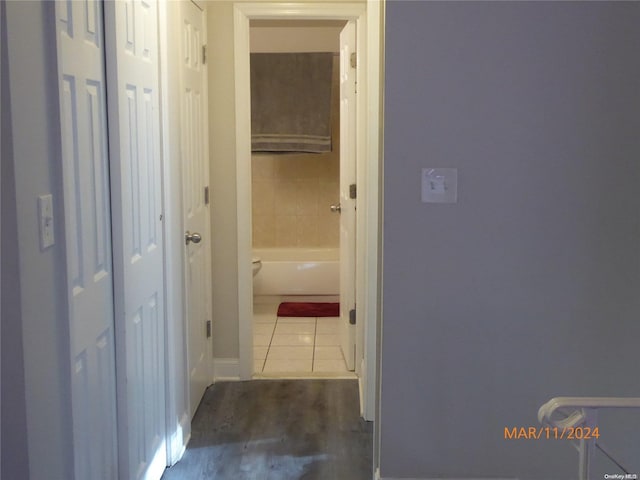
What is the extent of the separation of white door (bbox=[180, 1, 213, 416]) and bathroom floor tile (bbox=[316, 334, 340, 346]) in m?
0.92

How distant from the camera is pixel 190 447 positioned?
2988 mm

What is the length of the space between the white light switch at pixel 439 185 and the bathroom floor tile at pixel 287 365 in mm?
1874

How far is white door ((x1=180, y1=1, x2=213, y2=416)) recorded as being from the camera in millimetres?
3078

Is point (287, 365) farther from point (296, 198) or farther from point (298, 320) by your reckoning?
point (296, 198)

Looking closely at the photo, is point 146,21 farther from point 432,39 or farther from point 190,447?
point 190,447

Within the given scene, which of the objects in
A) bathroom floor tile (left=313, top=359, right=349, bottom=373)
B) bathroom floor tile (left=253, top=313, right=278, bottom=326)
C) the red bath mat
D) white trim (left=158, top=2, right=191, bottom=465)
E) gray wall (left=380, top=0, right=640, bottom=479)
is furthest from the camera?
the red bath mat

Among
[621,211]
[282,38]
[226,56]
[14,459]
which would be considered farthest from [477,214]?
[282,38]

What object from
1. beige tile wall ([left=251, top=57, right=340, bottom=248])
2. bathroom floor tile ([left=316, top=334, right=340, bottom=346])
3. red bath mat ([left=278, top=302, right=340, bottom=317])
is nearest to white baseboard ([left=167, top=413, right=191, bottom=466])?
bathroom floor tile ([left=316, top=334, right=340, bottom=346])

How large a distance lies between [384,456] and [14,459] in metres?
1.38

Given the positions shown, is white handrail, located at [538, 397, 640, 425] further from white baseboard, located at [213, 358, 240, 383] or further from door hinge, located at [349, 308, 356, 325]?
white baseboard, located at [213, 358, 240, 383]

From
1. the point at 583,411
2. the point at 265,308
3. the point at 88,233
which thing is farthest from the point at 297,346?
the point at 583,411

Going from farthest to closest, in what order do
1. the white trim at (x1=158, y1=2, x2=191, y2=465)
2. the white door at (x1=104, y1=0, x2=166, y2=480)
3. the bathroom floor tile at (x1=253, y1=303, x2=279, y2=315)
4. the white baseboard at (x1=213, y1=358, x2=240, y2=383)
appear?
the bathroom floor tile at (x1=253, y1=303, x2=279, y2=315), the white baseboard at (x1=213, y1=358, x2=240, y2=383), the white trim at (x1=158, y1=2, x2=191, y2=465), the white door at (x1=104, y1=0, x2=166, y2=480)

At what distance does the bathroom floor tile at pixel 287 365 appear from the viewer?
3.96 m

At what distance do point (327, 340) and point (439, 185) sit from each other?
7.58 feet
